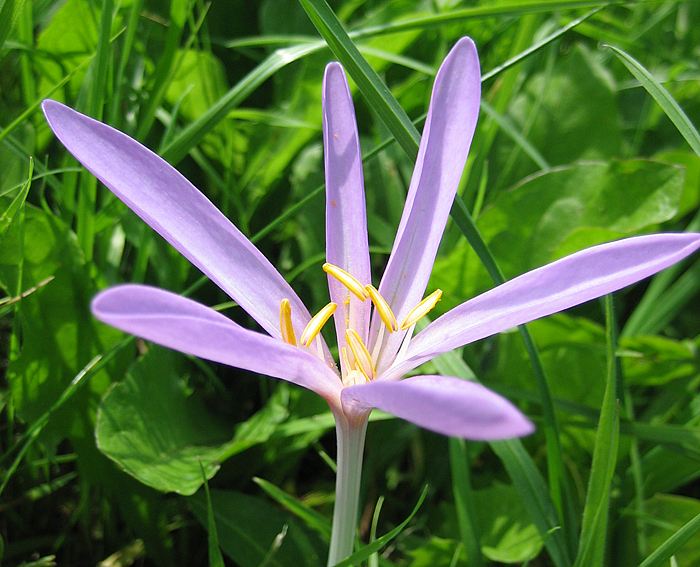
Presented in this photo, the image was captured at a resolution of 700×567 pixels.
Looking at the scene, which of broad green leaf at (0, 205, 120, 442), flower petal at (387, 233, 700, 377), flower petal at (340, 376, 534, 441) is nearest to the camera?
flower petal at (340, 376, 534, 441)

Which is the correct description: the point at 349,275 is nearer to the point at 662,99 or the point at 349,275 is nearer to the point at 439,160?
the point at 439,160

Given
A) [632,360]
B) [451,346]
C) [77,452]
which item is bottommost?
[77,452]

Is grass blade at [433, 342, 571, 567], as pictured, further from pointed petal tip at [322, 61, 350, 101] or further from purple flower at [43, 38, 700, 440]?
pointed petal tip at [322, 61, 350, 101]

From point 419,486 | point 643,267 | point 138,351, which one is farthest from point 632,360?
point 138,351

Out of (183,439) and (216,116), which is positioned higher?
(216,116)

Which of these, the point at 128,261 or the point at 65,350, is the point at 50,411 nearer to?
the point at 65,350

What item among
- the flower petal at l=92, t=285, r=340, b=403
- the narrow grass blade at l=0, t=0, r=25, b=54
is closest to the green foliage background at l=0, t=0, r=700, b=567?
the narrow grass blade at l=0, t=0, r=25, b=54

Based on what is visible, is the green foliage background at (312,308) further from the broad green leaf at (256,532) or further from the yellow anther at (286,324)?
the yellow anther at (286,324)
